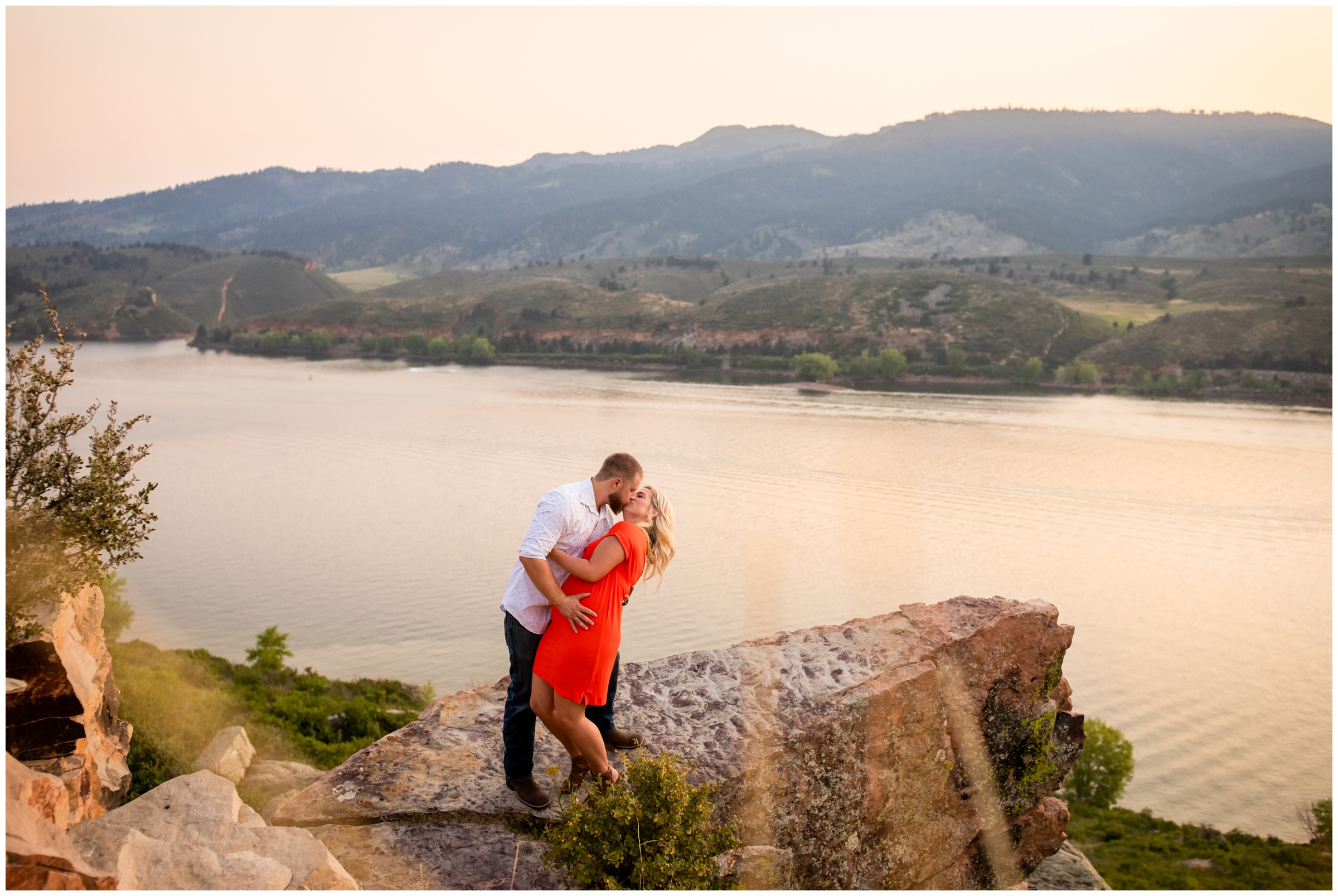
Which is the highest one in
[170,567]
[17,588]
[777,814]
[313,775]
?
[17,588]

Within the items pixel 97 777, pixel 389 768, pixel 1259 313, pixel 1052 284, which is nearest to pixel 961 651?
pixel 389 768

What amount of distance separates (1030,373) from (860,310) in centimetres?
1955

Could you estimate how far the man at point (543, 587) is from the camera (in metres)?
4.27

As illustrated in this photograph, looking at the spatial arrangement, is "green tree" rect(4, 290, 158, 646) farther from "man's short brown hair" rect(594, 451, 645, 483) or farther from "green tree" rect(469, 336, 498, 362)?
"green tree" rect(469, 336, 498, 362)

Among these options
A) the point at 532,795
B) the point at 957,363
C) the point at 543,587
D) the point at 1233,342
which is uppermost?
the point at 1233,342

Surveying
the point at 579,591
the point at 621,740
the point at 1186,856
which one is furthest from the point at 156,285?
the point at 579,591

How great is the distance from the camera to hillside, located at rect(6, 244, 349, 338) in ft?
301

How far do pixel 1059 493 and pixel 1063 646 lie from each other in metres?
27.4

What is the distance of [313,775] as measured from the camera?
789 centimetres

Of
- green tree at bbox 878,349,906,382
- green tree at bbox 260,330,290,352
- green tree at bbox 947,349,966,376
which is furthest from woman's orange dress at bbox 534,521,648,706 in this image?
green tree at bbox 260,330,290,352

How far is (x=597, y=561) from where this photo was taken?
14.0ft

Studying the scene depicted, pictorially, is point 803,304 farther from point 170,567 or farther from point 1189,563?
point 170,567

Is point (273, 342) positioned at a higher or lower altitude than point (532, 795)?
higher

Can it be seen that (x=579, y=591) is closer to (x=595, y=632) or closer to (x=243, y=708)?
(x=595, y=632)
